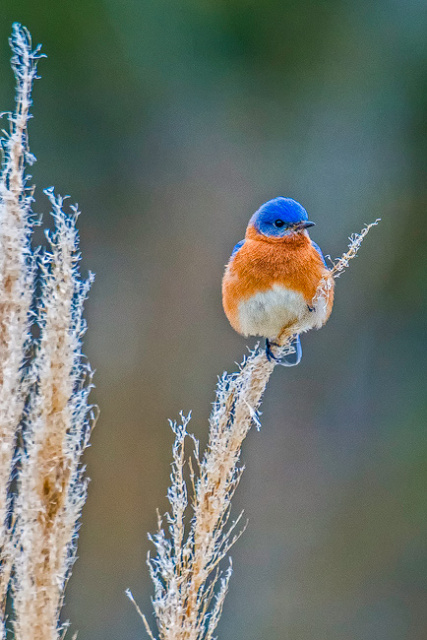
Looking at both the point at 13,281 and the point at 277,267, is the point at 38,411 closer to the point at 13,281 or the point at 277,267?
the point at 13,281

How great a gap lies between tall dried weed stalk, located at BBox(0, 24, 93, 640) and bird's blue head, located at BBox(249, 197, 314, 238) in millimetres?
880

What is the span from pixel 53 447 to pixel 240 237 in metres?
2.56

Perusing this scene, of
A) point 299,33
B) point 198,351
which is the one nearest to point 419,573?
point 198,351

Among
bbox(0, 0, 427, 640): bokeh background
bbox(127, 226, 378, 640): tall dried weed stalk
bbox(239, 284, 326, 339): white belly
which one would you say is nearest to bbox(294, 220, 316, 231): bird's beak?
bbox(239, 284, 326, 339): white belly

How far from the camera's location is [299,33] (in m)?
3.40

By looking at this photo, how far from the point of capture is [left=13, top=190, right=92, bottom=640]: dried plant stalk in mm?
934

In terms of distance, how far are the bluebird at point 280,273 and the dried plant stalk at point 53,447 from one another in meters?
0.83

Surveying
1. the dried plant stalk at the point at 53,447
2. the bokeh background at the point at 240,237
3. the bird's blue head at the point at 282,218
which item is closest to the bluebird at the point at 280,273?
the bird's blue head at the point at 282,218

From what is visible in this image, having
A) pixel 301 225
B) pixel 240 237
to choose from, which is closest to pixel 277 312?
pixel 301 225

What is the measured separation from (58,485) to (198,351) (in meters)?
2.45

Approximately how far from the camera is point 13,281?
98 cm

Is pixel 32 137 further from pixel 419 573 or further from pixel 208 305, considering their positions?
pixel 419 573

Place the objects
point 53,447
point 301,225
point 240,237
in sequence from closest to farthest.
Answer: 1. point 53,447
2. point 301,225
3. point 240,237

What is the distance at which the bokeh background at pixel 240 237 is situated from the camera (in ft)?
10.8
